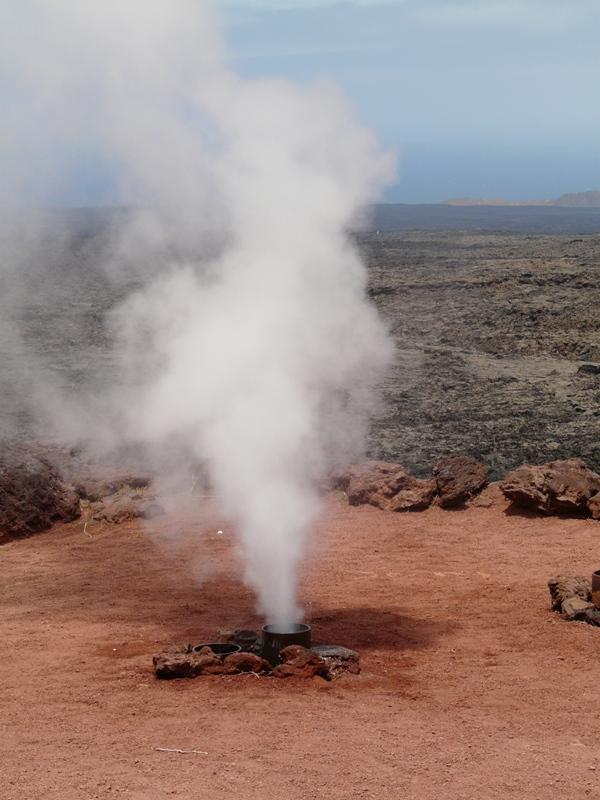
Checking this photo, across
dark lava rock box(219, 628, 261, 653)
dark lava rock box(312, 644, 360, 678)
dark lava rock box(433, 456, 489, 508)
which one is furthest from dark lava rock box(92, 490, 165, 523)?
dark lava rock box(312, 644, 360, 678)

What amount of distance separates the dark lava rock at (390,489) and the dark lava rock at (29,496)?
3379 millimetres

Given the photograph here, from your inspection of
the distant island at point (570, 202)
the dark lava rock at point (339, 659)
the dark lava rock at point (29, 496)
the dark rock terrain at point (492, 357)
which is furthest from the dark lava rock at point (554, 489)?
the distant island at point (570, 202)

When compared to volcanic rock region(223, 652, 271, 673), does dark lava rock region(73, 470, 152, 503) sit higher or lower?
lower

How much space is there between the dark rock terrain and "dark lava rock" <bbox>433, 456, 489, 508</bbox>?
3.56ft

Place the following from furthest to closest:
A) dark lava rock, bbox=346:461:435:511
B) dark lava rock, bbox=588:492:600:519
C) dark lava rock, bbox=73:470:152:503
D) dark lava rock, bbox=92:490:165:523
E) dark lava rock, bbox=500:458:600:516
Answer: dark lava rock, bbox=73:470:152:503
dark lava rock, bbox=346:461:435:511
dark lava rock, bbox=92:490:165:523
dark lava rock, bbox=500:458:600:516
dark lava rock, bbox=588:492:600:519

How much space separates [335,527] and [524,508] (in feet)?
7.22

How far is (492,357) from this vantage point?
21844 mm

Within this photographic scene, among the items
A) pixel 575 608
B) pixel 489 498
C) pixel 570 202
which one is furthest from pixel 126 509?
pixel 570 202

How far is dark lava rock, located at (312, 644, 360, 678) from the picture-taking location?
8.30m

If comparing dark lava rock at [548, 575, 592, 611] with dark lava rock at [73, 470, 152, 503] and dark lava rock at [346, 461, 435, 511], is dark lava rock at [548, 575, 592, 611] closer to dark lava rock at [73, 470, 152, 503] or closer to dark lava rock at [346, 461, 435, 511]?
dark lava rock at [346, 461, 435, 511]

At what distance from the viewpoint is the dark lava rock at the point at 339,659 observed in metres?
8.30

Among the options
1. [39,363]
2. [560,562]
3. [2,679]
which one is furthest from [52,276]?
[2,679]

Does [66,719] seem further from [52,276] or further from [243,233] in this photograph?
[52,276]

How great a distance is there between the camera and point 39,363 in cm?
2123
